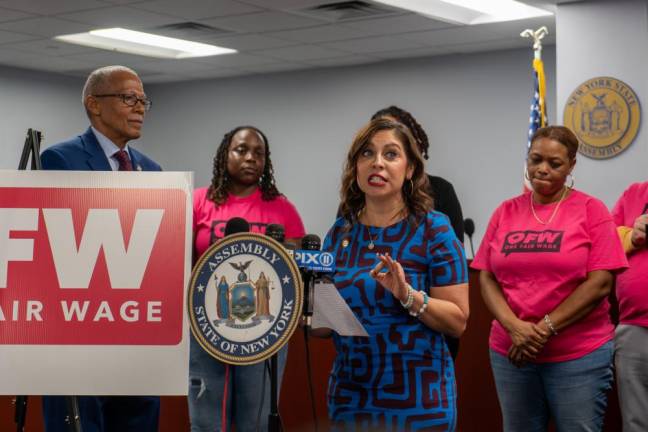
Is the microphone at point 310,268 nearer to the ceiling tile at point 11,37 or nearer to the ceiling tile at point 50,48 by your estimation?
the ceiling tile at point 11,37

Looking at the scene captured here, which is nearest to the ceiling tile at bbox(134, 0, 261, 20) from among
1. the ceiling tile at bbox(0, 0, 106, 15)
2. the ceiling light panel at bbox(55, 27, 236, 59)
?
the ceiling tile at bbox(0, 0, 106, 15)

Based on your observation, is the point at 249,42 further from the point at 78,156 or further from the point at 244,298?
the point at 244,298

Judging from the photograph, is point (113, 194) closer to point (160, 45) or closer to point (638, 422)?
point (638, 422)

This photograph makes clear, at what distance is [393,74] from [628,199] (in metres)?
6.82

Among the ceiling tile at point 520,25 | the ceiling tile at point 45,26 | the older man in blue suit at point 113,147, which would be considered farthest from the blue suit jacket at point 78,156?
the ceiling tile at point 520,25

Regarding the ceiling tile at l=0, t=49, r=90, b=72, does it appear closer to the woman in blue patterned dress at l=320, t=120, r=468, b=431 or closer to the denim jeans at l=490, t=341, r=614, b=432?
the denim jeans at l=490, t=341, r=614, b=432

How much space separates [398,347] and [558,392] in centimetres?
109

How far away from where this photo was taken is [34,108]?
11.2 metres

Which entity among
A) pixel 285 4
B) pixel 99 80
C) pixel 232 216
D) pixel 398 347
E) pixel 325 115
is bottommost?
pixel 398 347

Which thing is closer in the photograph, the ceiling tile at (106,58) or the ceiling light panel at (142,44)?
the ceiling light panel at (142,44)

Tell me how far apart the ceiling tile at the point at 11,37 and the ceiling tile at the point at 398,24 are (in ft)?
10.1

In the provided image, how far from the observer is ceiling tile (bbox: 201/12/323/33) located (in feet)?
26.5

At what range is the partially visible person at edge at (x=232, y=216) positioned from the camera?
3264 mm

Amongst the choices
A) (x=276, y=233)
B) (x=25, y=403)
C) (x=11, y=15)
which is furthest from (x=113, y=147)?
(x=11, y=15)
